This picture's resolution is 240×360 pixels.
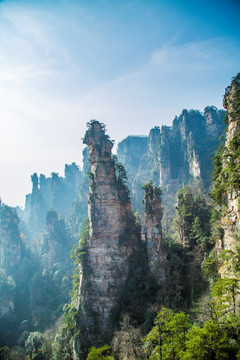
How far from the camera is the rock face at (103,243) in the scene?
25.1 metres

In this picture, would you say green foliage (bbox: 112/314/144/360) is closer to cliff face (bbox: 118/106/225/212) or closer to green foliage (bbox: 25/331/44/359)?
green foliage (bbox: 25/331/44/359)

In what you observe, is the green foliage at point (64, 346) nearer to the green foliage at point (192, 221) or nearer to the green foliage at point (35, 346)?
the green foliage at point (35, 346)

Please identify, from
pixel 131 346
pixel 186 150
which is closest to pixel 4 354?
pixel 131 346

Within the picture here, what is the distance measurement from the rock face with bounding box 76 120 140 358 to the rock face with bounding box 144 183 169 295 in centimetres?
337

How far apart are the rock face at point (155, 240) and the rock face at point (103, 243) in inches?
133

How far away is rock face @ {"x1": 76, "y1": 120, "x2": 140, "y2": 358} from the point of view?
25.1 m

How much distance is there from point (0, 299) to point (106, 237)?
36140mm

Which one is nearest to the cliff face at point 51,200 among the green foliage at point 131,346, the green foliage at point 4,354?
the green foliage at point 4,354

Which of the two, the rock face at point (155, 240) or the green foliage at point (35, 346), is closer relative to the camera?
the rock face at point (155, 240)

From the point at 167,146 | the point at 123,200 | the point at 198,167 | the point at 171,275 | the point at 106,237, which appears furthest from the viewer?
the point at 167,146

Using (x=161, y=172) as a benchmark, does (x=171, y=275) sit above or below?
below

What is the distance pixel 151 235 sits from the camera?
25078 mm

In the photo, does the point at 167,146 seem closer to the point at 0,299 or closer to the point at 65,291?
the point at 65,291

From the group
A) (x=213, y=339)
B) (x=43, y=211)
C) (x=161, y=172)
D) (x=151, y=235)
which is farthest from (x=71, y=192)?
(x=213, y=339)
